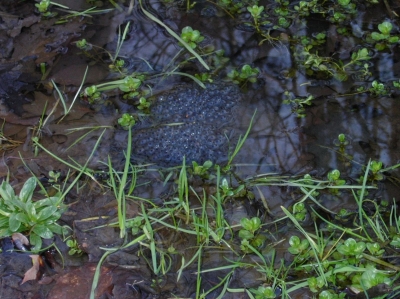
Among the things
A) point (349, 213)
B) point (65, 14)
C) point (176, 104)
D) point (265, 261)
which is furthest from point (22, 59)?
point (349, 213)

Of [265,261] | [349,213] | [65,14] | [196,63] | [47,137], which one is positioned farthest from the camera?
[65,14]

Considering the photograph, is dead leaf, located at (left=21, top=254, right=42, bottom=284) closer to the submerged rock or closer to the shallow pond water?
the shallow pond water

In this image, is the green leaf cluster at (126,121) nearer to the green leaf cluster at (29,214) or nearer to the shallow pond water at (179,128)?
the shallow pond water at (179,128)

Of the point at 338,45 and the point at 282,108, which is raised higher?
the point at 338,45

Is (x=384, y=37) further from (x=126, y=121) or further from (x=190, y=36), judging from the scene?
(x=126, y=121)

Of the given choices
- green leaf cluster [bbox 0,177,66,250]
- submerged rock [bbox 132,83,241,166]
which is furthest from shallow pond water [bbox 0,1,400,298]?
green leaf cluster [bbox 0,177,66,250]

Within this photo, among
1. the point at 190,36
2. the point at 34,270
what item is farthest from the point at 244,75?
the point at 34,270

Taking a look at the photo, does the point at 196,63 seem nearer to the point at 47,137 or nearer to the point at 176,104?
the point at 176,104
